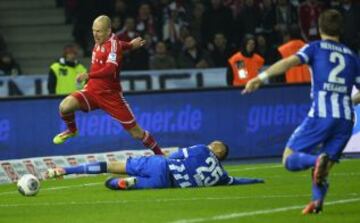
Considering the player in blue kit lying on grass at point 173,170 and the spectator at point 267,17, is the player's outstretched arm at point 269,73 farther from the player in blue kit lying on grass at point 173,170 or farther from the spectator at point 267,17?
the spectator at point 267,17

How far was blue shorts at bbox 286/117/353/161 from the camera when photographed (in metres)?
12.6

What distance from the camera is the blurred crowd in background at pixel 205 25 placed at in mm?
26500

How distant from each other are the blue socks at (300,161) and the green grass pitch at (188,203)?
1.62 ft

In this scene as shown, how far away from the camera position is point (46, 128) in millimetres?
21969

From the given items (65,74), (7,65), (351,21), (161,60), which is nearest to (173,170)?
(65,74)

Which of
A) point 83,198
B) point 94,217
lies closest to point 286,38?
point 83,198

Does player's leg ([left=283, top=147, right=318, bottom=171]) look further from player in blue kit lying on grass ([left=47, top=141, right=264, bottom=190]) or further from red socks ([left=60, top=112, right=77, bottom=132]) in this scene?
red socks ([left=60, top=112, right=77, bottom=132])

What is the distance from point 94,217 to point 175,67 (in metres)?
13.0

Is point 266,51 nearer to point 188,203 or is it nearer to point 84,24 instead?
point 84,24

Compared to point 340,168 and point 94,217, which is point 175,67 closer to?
point 340,168

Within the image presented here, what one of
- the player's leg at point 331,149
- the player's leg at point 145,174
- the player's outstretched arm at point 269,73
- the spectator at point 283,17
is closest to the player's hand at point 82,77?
the player's leg at point 145,174

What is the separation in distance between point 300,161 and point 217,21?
15128mm

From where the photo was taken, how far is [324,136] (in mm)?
12562

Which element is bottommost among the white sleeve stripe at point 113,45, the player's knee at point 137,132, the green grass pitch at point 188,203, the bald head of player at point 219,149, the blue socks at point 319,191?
the green grass pitch at point 188,203
